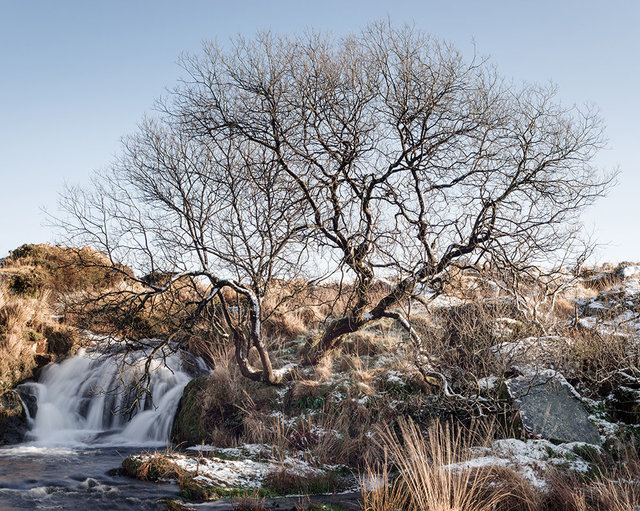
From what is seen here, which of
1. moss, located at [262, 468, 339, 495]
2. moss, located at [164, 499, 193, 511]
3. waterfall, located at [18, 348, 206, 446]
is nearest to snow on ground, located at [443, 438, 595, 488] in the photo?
moss, located at [262, 468, 339, 495]

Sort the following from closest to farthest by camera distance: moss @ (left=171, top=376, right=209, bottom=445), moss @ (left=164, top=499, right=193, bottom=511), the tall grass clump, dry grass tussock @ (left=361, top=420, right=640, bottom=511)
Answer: the tall grass clump < dry grass tussock @ (left=361, top=420, right=640, bottom=511) < moss @ (left=164, top=499, right=193, bottom=511) < moss @ (left=171, top=376, right=209, bottom=445)

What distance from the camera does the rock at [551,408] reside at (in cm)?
757

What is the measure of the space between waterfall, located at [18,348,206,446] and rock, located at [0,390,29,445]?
0.18 meters

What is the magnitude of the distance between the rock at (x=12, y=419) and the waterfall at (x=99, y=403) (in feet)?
0.59

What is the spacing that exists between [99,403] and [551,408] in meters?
9.58

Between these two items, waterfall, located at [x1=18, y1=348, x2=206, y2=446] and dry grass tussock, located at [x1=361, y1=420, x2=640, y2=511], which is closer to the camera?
dry grass tussock, located at [x1=361, y1=420, x2=640, y2=511]

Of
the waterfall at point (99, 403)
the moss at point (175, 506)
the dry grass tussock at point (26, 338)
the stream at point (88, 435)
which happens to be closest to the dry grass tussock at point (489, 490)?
the moss at point (175, 506)

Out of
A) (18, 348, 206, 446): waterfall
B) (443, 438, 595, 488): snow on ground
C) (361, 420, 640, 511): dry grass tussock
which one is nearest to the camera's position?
(361, 420, 640, 511): dry grass tussock

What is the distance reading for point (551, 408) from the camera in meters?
7.97

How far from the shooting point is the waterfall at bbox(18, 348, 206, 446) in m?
9.98

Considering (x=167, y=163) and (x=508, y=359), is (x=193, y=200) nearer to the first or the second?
(x=167, y=163)

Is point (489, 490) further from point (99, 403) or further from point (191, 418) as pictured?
point (99, 403)

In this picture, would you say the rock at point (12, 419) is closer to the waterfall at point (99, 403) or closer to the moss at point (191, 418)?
the waterfall at point (99, 403)

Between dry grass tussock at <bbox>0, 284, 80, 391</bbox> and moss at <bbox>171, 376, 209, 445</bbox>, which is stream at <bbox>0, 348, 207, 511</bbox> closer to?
moss at <bbox>171, 376, 209, 445</bbox>
